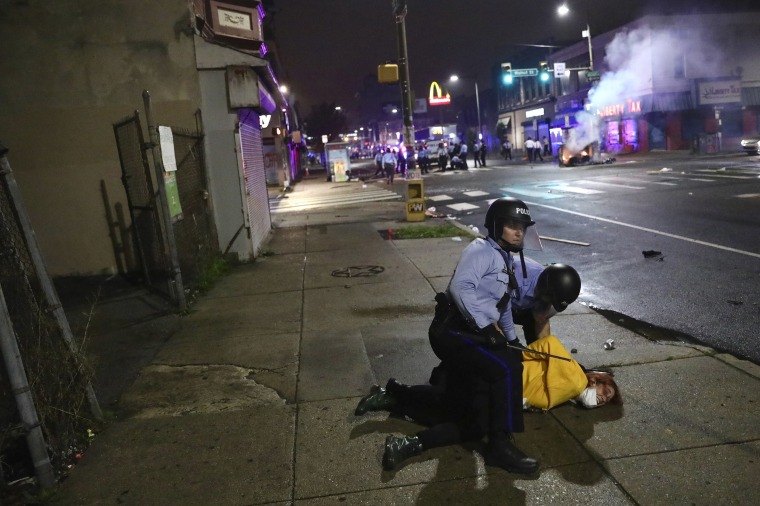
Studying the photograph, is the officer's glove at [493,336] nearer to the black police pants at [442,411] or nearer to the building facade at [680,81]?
the black police pants at [442,411]

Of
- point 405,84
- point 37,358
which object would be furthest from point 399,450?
point 405,84

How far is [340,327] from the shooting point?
629 centimetres

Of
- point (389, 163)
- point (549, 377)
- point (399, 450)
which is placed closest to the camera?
point (399, 450)

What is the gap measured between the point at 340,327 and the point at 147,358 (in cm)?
197

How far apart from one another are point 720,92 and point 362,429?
40.8 meters

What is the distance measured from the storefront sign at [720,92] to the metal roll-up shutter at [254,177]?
33.5 meters

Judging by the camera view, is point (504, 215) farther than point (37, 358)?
No

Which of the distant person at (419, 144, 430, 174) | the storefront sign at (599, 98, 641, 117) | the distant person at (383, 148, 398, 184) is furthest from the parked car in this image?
the distant person at (383, 148, 398, 184)

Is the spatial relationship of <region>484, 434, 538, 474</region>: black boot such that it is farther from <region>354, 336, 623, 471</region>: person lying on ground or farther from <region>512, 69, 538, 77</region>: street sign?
<region>512, 69, 538, 77</region>: street sign

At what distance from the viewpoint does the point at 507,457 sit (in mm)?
3367

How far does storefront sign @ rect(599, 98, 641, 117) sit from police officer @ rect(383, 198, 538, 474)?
38978 millimetres

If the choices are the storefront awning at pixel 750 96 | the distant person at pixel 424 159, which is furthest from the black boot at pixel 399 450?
the storefront awning at pixel 750 96

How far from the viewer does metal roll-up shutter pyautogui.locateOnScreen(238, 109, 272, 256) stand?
10477 millimetres

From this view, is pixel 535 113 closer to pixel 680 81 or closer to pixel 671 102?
pixel 680 81
